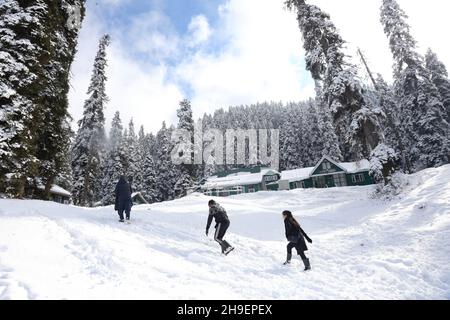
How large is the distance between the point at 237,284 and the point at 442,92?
150 ft

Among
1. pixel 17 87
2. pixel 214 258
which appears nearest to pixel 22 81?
pixel 17 87

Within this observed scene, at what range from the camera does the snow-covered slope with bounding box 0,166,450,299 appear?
5.75 metres

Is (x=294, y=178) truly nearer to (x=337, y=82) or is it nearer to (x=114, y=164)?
(x=114, y=164)

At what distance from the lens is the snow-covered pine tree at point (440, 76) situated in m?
40.5

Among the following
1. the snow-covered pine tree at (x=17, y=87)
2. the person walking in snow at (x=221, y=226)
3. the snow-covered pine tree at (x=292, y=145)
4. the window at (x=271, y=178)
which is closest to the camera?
the person walking in snow at (x=221, y=226)

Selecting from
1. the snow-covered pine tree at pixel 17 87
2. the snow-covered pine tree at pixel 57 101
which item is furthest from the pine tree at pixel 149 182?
the snow-covered pine tree at pixel 17 87

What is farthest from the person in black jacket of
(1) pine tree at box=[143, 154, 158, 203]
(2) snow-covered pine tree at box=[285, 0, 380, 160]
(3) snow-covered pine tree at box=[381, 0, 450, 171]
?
(1) pine tree at box=[143, 154, 158, 203]

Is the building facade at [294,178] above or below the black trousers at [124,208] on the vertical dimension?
above

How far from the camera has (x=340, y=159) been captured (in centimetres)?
6219

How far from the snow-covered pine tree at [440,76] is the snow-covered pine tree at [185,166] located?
32.9 meters

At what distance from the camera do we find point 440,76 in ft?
135

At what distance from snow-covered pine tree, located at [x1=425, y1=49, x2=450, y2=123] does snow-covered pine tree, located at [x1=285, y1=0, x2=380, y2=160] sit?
25933 millimetres

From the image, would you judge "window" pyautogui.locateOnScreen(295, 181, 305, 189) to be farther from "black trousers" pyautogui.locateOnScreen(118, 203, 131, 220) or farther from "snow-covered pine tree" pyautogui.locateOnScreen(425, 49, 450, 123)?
"black trousers" pyautogui.locateOnScreen(118, 203, 131, 220)

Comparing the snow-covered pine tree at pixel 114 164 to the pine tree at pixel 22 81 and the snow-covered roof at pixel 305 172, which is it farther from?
the pine tree at pixel 22 81
